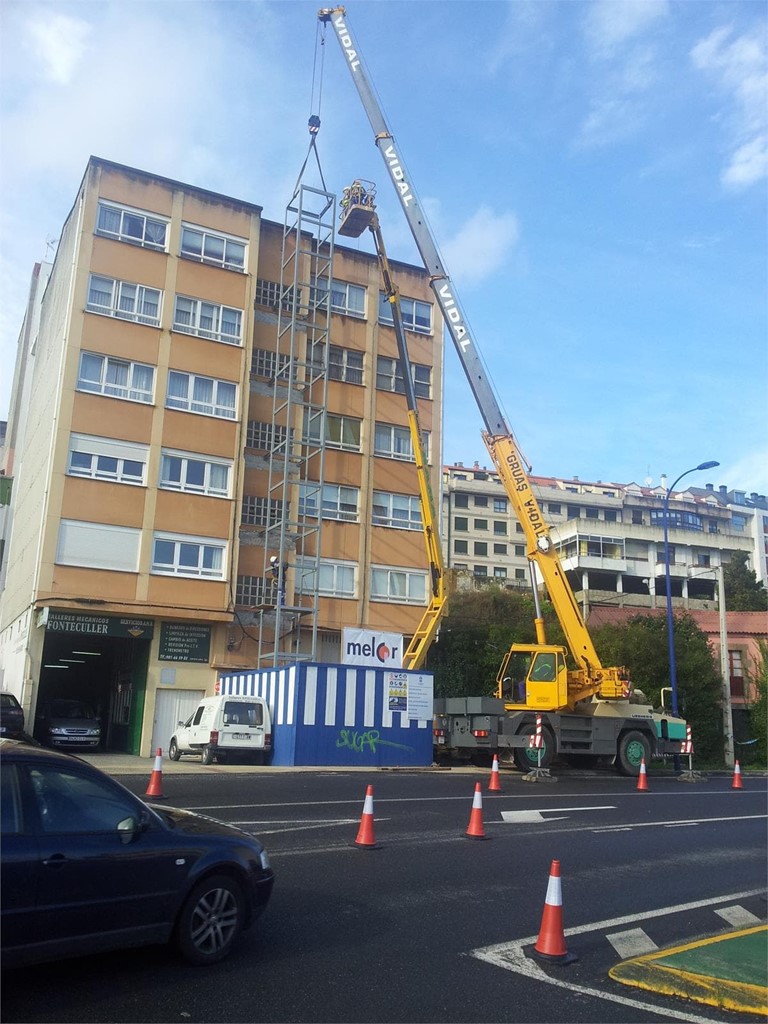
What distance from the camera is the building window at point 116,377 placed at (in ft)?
98.3

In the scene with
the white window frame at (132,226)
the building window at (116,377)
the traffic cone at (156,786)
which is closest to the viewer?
the traffic cone at (156,786)

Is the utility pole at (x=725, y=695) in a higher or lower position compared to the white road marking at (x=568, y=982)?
higher

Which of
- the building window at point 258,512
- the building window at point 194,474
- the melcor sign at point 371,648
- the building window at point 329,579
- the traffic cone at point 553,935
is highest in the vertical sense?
the building window at point 194,474

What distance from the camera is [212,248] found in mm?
33500

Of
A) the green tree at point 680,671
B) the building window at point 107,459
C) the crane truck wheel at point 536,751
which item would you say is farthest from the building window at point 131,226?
the green tree at point 680,671

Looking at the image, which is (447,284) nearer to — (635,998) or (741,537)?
(635,998)

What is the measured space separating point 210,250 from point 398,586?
47.6 feet

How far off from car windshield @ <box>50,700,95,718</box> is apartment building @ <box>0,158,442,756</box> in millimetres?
784

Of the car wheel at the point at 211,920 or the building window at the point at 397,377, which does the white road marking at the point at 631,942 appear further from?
the building window at the point at 397,377

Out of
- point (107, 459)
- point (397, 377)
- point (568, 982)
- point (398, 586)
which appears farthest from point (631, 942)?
point (397, 377)

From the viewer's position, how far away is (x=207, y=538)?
3094 centimetres

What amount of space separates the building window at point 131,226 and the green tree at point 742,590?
48.4m

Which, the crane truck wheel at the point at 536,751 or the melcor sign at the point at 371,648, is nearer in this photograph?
the crane truck wheel at the point at 536,751

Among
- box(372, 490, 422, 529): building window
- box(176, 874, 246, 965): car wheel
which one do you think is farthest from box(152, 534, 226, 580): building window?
box(176, 874, 246, 965): car wheel
